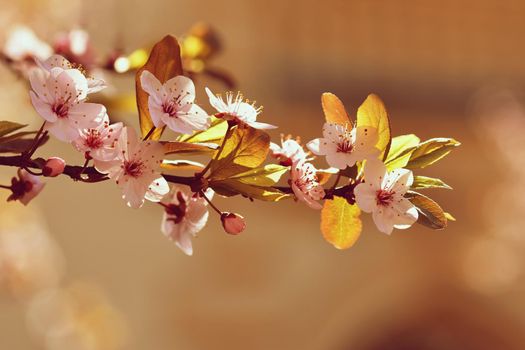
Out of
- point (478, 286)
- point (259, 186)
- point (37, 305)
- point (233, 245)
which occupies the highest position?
point (259, 186)

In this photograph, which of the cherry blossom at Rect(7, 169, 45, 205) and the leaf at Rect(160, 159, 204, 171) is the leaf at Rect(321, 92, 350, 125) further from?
the cherry blossom at Rect(7, 169, 45, 205)

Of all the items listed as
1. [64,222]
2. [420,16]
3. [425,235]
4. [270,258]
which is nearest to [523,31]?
[420,16]

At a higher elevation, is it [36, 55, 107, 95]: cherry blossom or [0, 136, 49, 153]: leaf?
[36, 55, 107, 95]: cherry blossom

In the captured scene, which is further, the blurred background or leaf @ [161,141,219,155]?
the blurred background

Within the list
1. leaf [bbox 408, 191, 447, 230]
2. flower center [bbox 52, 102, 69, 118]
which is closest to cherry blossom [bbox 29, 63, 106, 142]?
flower center [bbox 52, 102, 69, 118]

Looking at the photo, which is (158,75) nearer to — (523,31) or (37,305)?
(37,305)

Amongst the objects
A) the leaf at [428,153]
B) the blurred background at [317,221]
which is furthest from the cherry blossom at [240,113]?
the blurred background at [317,221]

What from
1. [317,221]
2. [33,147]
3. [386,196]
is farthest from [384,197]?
[317,221]

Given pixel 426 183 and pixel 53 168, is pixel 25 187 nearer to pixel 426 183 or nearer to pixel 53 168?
pixel 53 168
